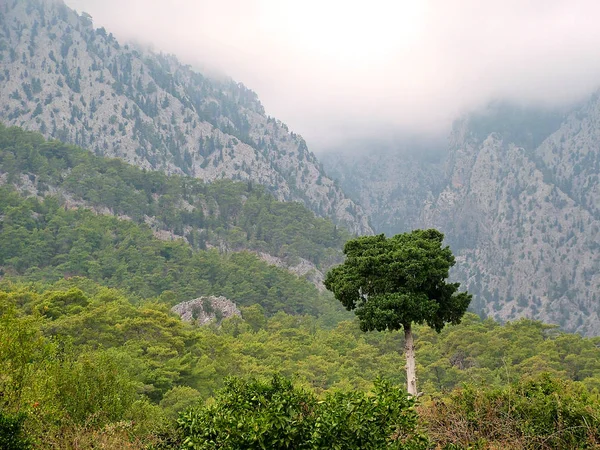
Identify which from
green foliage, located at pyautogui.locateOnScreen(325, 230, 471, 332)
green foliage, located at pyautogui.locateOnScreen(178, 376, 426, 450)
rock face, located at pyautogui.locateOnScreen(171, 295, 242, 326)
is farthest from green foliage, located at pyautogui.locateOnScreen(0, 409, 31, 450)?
rock face, located at pyautogui.locateOnScreen(171, 295, 242, 326)

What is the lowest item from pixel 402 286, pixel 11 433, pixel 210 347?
pixel 11 433

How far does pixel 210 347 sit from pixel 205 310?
3221 cm

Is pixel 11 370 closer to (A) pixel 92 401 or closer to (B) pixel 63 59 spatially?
(A) pixel 92 401

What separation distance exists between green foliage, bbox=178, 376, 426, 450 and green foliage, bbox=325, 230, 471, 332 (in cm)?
1107

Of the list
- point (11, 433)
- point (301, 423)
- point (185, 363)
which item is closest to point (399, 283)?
point (301, 423)

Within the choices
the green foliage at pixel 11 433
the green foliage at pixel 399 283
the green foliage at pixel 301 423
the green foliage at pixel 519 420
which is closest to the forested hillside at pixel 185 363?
the green foliage at pixel 519 420

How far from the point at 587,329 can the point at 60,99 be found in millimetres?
188352

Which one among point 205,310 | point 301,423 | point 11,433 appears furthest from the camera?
point 205,310

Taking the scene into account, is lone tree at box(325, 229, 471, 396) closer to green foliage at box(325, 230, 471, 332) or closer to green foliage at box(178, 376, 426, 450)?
green foliage at box(325, 230, 471, 332)

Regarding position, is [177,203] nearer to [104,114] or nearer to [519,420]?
[104,114]

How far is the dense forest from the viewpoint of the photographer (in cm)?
1195

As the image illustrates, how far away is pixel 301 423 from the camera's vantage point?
10609 mm

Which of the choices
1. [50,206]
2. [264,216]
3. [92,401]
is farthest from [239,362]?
[264,216]

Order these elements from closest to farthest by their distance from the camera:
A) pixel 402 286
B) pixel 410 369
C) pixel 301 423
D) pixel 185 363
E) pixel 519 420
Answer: pixel 301 423, pixel 519 420, pixel 410 369, pixel 402 286, pixel 185 363
